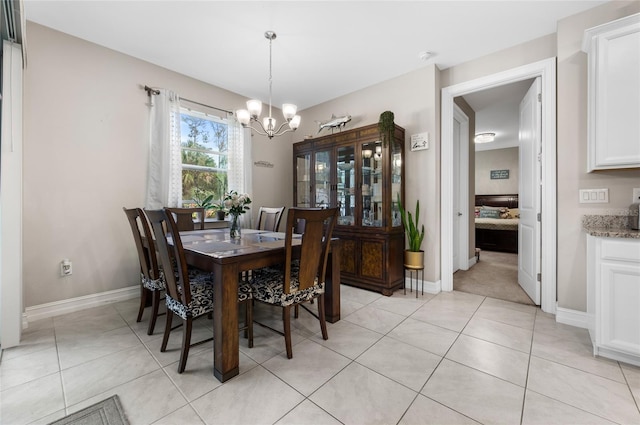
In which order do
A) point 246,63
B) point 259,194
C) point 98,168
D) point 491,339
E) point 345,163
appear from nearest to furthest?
1. point 491,339
2. point 98,168
3. point 246,63
4. point 345,163
5. point 259,194

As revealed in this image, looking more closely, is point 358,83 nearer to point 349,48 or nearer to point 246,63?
point 349,48

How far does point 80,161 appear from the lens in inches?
106

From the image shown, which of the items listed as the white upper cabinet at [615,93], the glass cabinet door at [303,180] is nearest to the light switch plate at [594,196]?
the white upper cabinet at [615,93]

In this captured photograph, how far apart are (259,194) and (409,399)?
3473 millimetres

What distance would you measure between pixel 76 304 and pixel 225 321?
7.09 feet

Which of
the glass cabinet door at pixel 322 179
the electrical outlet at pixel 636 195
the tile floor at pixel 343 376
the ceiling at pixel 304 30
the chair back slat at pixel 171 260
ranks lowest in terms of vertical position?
the tile floor at pixel 343 376

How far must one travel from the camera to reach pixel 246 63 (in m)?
3.17

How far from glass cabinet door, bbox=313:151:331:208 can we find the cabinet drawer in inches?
106

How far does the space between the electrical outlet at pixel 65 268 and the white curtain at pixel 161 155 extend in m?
0.88

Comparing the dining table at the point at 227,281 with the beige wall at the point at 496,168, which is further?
the beige wall at the point at 496,168

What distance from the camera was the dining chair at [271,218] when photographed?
3.17 m

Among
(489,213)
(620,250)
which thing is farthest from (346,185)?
(489,213)

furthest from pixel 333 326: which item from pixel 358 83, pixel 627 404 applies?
pixel 358 83

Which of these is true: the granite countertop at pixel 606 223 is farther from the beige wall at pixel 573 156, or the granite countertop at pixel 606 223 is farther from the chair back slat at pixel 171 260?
the chair back slat at pixel 171 260
